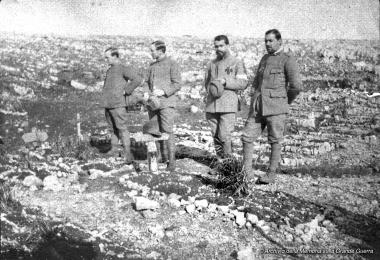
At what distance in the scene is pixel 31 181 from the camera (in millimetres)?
5605

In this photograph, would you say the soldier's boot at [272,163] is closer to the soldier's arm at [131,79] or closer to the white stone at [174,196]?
the white stone at [174,196]

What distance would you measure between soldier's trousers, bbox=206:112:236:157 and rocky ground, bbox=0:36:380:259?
493 millimetres

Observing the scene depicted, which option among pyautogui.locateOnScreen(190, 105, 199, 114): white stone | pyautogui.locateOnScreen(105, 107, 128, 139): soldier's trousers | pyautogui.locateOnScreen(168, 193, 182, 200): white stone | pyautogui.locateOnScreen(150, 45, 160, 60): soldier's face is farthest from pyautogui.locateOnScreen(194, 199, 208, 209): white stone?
pyautogui.locateOnScreen(190, 105, 199, 114): white stone

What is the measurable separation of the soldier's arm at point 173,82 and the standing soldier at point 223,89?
19.9 inches

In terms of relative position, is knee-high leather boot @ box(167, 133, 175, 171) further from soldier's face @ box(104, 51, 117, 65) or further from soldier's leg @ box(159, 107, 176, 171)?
soldier's face @ box(104, 51, 117, 65)

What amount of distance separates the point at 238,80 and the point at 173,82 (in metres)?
1.01

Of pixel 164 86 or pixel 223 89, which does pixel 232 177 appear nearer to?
pixel 223 89

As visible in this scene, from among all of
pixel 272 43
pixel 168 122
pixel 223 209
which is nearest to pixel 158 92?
pixel 168 122

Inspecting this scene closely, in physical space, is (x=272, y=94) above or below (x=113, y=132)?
above

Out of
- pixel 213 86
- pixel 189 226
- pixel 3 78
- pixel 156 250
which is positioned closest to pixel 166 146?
pixel 213 86

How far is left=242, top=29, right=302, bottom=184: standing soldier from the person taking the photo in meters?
5.41

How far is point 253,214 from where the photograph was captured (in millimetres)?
4852

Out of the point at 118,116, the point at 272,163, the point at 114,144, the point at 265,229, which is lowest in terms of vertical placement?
the point at 265,229

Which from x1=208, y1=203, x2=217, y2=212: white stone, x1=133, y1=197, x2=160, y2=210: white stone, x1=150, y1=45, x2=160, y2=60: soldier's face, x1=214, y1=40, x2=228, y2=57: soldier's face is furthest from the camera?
x1=150, y1=45, x2=160, y2=60: soldier's face
